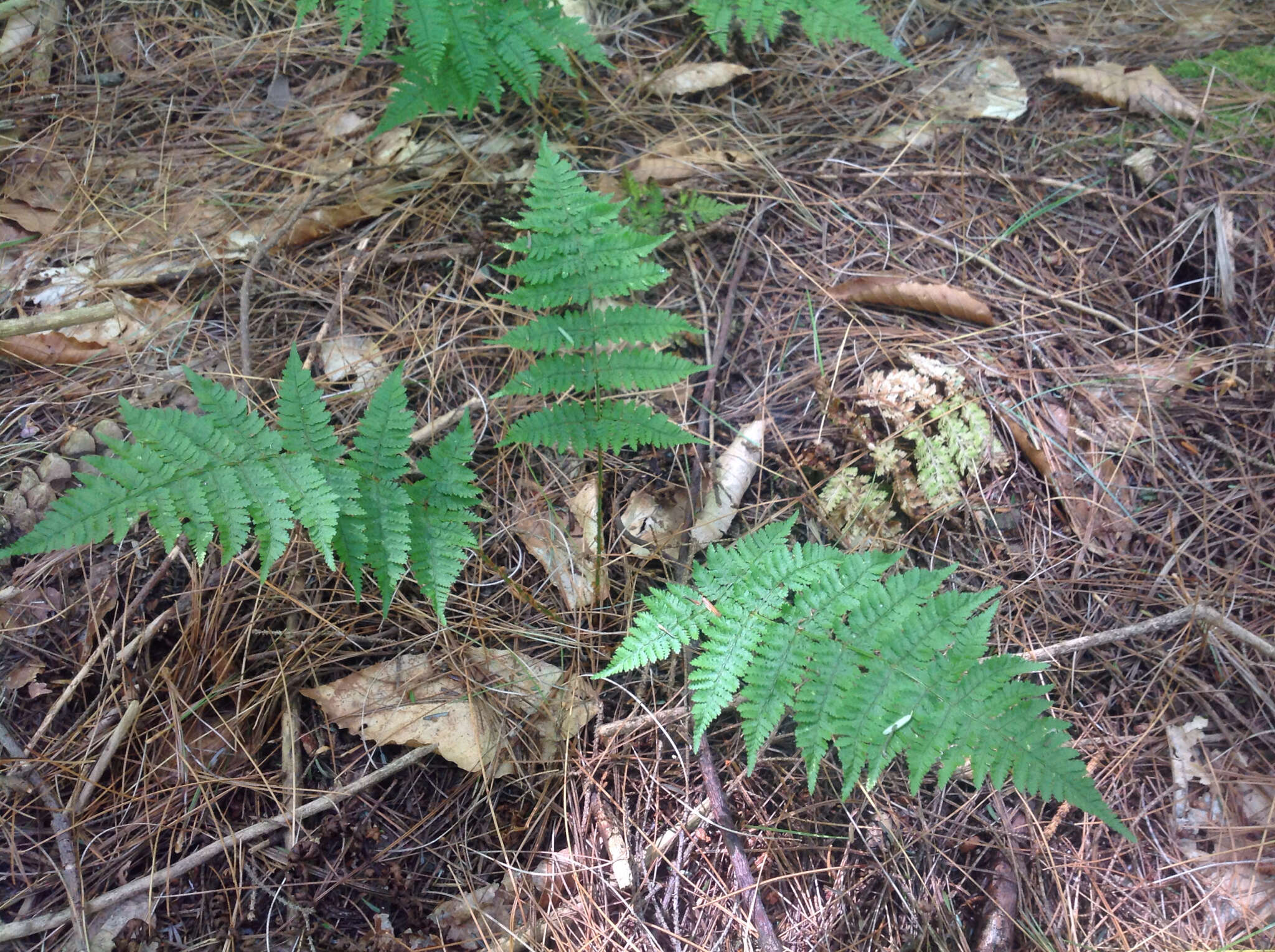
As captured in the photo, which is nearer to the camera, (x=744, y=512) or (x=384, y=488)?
(x=384, y=488)

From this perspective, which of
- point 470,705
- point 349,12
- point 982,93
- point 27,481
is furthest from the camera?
point 982,93

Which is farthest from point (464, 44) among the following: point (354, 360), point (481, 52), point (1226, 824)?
point (1226, 824)

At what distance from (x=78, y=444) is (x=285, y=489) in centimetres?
108

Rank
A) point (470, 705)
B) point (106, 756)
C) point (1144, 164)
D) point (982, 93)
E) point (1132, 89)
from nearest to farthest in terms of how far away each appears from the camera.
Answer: point (106, 756) < point (470, 705) < point (1144, 164) < point (1132, 89) < point (982, 93)

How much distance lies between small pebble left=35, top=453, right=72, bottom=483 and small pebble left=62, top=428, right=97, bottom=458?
0.03 m

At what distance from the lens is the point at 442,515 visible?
206 centimetres

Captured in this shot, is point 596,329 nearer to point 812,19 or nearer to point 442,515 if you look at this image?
point 442,515

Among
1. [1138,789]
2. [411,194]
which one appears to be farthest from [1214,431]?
[411,194]

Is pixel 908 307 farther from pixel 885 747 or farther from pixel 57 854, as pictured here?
pixel 57 854

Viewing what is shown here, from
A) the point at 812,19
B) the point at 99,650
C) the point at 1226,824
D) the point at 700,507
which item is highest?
the point at 812,19

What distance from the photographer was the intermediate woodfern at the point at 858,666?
1.66 m

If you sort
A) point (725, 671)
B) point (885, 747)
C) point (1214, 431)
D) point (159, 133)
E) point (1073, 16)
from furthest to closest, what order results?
point (1073, 16), point (159, 133), point (1214, 431), point (725, 671), point (885, 747)

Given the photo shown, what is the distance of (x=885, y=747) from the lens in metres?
1.73

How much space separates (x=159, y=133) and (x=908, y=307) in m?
2.98
